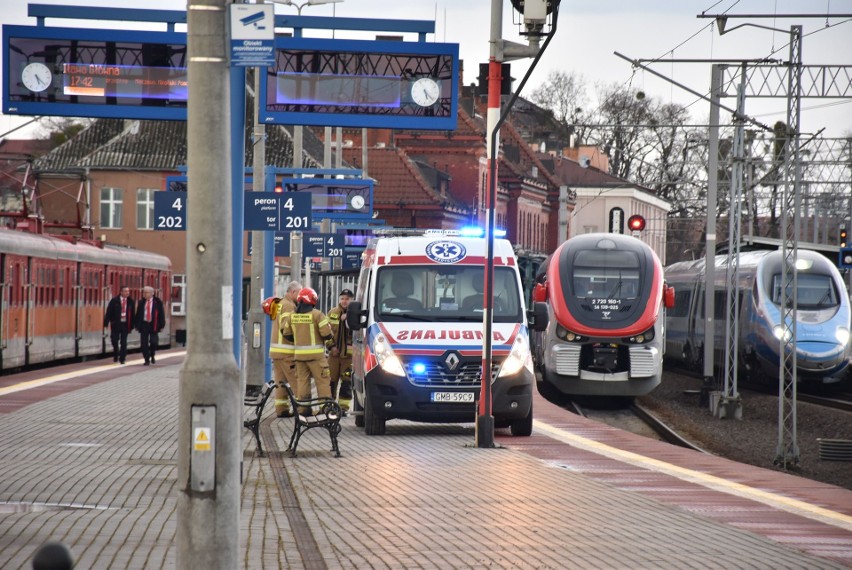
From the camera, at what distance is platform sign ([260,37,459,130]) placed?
15562 millimetres

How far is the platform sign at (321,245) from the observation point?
34812 mm

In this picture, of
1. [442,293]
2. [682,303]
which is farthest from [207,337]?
[682,303]

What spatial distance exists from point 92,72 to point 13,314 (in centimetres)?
1642

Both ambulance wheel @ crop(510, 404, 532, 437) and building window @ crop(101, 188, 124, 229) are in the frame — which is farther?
building window @ crop(101, 188, 124, 229)

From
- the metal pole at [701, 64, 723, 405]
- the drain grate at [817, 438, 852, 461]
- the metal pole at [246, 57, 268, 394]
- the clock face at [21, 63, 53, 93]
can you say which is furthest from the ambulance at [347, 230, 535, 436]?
the metal pole at [701, 64, 723, 405]

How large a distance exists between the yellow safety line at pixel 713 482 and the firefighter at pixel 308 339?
3.17 metres

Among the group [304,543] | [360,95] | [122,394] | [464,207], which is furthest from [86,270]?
[464,207]

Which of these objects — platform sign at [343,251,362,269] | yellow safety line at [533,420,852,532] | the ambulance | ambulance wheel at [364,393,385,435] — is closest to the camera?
yellow safety line at [533,420,852,532]

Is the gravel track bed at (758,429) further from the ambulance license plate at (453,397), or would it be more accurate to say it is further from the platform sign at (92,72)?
the platform sign at (92,72)

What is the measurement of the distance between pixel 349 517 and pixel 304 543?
1455mm

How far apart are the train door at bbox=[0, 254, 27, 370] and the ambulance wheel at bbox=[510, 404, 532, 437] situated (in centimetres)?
1405

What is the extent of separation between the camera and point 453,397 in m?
19.0

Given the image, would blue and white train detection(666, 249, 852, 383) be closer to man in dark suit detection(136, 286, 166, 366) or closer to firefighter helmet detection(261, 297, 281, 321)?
man in dark suit detection(136, 286, 166, 366)

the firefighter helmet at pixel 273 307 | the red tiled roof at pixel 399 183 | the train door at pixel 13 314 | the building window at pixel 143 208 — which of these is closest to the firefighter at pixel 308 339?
the firefighter helmet at pixel 273 307
